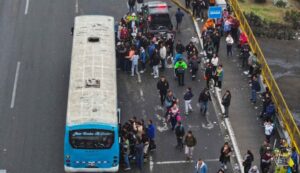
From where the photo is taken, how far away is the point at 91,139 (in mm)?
28312

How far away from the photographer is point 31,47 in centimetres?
3919

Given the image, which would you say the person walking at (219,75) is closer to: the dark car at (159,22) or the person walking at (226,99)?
the person walking at (226,99)

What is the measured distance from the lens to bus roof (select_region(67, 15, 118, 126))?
28688 mm

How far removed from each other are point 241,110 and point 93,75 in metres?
8.01

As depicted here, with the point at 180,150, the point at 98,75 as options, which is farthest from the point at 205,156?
the point at 98,75

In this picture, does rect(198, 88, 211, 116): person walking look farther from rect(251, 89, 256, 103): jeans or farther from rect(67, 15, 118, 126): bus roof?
rect(67, 15, 118, 126): bus roof

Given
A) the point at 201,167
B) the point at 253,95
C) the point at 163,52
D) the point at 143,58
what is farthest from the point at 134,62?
the point at 201,167

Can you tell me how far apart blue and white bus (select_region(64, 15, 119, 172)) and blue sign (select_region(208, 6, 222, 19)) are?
941 cm

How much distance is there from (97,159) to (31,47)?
12501 mm

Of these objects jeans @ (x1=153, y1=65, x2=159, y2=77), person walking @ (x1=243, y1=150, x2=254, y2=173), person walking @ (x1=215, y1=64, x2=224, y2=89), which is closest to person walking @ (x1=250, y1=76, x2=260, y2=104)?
person walking @ (x1=215, y1=64, x2=224, y2=89)

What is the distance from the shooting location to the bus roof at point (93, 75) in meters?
28.7

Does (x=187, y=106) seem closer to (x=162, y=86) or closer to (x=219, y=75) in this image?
(x=162, y=86)

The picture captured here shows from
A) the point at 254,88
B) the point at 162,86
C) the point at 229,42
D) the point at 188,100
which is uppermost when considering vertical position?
the point at 229,42

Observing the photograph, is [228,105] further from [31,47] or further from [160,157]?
[31,47]
